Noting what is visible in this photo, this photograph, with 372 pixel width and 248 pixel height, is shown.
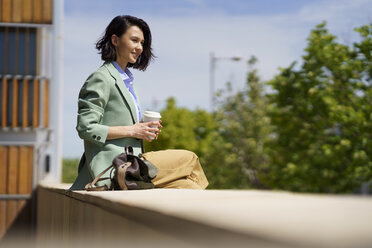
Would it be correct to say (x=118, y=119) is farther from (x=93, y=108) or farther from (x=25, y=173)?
(x=25, y=173)

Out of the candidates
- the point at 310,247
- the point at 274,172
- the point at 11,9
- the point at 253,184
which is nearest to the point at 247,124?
the point at 253,184

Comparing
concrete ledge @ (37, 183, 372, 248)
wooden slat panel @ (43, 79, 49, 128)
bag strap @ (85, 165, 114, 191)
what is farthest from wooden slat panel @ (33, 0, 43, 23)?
concrete ledge @ (37, 183, 372, 248)

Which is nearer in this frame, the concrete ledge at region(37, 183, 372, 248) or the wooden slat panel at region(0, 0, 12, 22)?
the concrete ledge at region(37, 183, 372, 248)

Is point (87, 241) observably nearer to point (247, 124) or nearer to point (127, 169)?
point (127, 169)

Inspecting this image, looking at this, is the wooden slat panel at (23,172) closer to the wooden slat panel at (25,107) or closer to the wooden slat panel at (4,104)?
the wooden slat panel at (25,107)

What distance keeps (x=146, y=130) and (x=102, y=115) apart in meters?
0.41

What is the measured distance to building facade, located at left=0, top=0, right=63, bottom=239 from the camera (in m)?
14.7

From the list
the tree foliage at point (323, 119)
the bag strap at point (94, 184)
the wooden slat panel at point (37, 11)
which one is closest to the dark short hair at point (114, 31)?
the bag strap at point (94, 184)

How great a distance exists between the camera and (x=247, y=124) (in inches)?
1816

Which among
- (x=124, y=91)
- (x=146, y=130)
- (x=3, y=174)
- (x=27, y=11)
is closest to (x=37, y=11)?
(x=27, y=11)

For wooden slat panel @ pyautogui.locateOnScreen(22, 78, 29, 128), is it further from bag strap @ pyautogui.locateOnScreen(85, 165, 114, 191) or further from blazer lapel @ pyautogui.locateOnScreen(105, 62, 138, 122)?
bag strap @ pyautogui.locateOnScreen(85, 165, 114, 191)

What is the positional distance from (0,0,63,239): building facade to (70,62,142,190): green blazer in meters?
9.96

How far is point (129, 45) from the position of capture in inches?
213

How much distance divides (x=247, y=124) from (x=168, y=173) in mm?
41179
